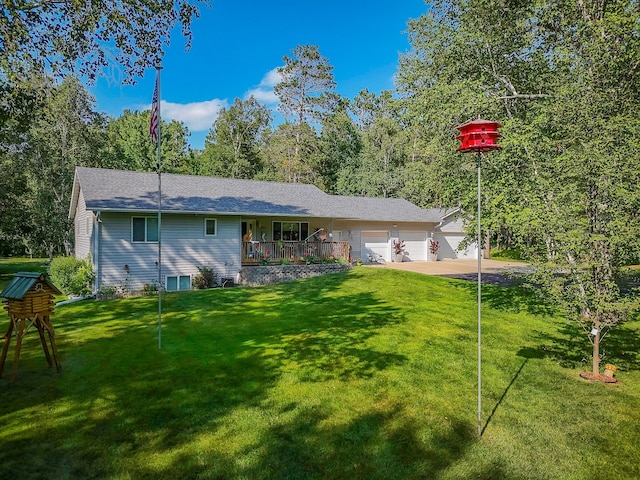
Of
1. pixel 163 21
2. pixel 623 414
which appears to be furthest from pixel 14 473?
pixel 163 21

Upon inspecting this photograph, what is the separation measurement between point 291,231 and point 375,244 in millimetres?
7245

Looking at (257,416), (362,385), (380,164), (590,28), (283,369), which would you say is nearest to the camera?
(257,416)

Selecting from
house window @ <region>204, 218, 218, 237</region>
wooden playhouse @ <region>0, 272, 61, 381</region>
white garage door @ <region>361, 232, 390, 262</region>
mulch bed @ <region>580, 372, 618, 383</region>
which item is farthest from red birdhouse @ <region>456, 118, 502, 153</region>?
white garage door @ <region>361, 232, 390, 262</region>

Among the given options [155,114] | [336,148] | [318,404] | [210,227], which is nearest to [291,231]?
[210,227]

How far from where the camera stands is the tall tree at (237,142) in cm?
3950

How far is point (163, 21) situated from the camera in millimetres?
9914

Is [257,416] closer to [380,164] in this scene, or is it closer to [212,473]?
[212,473]

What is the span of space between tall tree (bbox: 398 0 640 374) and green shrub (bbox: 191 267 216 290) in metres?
10.2

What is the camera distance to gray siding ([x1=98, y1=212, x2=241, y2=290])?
14.3m

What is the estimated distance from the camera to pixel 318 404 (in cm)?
499

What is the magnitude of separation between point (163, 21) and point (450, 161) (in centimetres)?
972

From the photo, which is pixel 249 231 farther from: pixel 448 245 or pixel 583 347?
pixel 448 245

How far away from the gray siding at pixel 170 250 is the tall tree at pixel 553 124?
31.1 ft

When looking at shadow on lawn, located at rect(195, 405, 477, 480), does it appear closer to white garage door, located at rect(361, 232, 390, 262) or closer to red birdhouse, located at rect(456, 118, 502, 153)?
red birdhouse, located at rect(456, 118, 502, 153)
